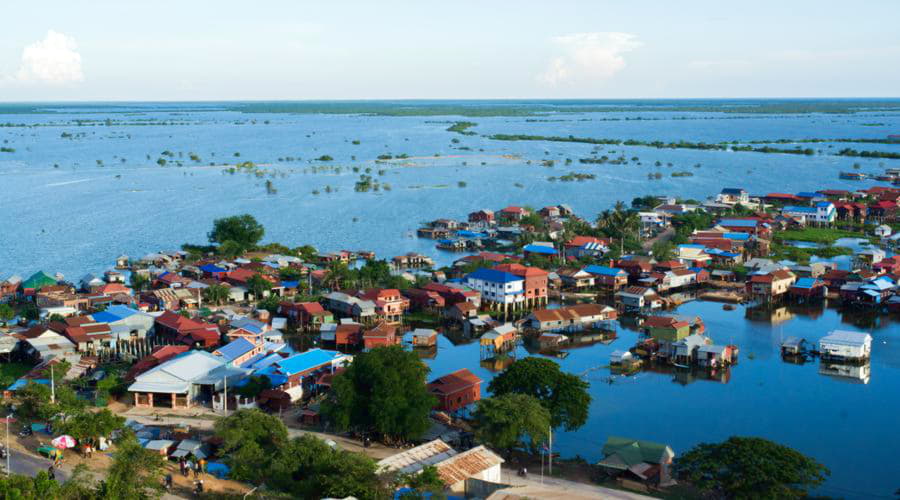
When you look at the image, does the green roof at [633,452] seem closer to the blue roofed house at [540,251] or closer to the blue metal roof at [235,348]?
the blue metal roof at [235,348]

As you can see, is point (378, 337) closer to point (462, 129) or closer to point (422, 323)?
point (422, 323)

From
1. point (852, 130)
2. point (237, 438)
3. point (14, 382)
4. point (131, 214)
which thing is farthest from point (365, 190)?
point (852, 130)

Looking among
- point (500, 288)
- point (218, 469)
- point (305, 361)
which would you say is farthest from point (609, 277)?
point (218, 469)

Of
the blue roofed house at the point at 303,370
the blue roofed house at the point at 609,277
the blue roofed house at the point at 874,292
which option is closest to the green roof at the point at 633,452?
the blue roofed house at the point at 303,370

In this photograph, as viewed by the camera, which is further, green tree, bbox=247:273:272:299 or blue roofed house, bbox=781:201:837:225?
blue roofed house, bbox=781:201:837:225

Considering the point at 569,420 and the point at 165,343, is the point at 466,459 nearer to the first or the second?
the point at 569,420

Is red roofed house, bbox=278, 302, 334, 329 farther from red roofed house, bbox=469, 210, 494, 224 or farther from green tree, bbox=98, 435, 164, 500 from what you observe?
red roofed house, bbox=469, 210, 494, 224

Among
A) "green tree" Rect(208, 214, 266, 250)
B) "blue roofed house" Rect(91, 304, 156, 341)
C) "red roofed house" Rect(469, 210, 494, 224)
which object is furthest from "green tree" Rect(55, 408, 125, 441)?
"red roofed house" Rect(469, 210, 494, 224)
